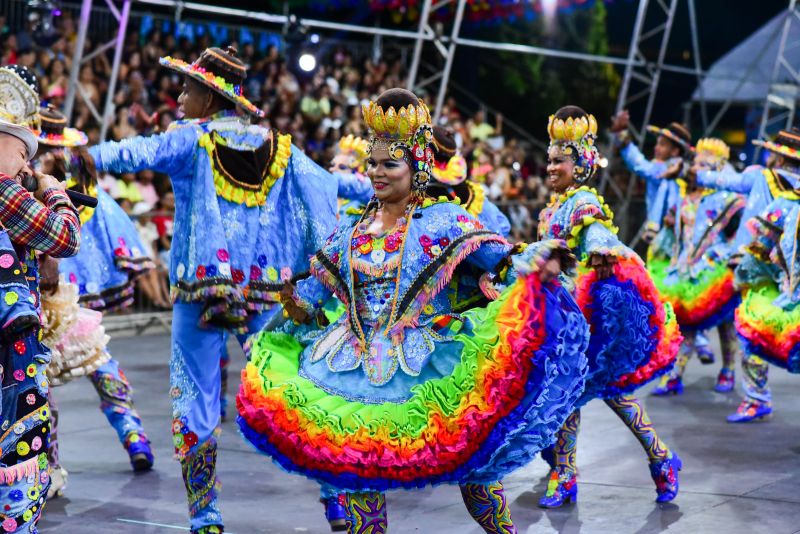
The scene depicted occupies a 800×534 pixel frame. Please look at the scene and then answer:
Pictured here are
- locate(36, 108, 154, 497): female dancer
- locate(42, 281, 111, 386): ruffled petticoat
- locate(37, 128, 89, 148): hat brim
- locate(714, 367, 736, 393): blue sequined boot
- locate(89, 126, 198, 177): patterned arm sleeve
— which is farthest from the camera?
locate(714, 367, 736, 393): blue sequined boot

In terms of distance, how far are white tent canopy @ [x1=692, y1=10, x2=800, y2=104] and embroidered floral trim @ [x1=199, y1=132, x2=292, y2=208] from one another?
15.4m

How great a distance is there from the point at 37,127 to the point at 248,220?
1309 millimetres

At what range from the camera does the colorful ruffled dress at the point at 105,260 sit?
743 centimetres

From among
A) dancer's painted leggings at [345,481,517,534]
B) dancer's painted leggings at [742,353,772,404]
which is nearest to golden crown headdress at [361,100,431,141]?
dancer's painted leggings at [345,481,517,534]

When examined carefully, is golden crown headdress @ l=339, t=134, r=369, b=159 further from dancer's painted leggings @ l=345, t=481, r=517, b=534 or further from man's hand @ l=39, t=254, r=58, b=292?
dancer's painted leggings @ l=345, t=481, r=517, b=534

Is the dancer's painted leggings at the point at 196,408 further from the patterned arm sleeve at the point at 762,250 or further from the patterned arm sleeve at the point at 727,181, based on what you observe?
the patterned arm sleeve at the point at 727,181

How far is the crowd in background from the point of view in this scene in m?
13.9

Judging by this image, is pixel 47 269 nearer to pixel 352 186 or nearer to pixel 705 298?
pixel 352 186

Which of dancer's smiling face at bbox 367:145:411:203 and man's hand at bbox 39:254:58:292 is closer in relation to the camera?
dancer's smiling face at bbox 367:145:411:203

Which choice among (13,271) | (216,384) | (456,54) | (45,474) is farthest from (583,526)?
(456,54)

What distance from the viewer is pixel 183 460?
229 inches

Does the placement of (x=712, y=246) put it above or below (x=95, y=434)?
above

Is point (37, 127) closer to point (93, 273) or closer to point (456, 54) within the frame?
point (93, 273)

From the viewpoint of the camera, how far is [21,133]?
4762 mm
